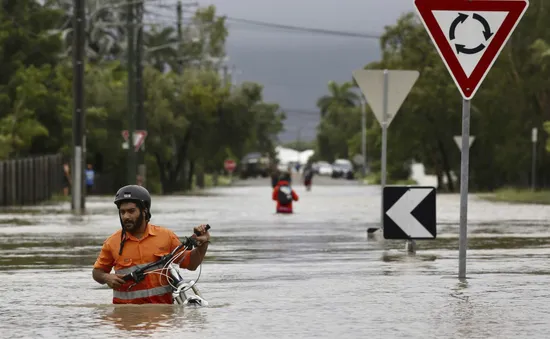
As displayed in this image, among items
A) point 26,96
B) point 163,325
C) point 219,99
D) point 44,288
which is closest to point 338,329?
point 163,325

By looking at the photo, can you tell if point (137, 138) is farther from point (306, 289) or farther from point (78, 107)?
point (306, 289)

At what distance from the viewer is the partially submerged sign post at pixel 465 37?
51.7 feet

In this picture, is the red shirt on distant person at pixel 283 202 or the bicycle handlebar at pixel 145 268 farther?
the red shirt on distant person at pixel 283 202

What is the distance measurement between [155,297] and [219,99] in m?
65.5

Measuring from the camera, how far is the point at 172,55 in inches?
4523

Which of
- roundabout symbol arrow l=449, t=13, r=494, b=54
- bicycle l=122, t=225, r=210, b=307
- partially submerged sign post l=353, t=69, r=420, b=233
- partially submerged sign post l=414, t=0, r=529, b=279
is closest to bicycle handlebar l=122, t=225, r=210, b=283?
bicycle l=122, t=225, r=210, b=307

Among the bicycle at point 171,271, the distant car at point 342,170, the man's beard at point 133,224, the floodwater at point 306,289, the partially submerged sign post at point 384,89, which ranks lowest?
the distant car at point 342,170

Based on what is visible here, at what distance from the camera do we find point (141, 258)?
1262 cm

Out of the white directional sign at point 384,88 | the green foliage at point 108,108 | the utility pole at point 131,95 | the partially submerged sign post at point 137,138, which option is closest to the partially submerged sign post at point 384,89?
the white directional sign at point 384,88

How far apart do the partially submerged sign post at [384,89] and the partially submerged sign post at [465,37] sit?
35.6ft

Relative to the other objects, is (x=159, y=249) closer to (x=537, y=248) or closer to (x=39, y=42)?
(x=537, y=248)

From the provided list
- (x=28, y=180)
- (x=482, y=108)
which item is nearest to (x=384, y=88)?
(x=28, y=180)

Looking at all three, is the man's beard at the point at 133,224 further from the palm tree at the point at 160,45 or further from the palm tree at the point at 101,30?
the palm tree at the point at 160,45

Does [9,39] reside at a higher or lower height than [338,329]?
higher
